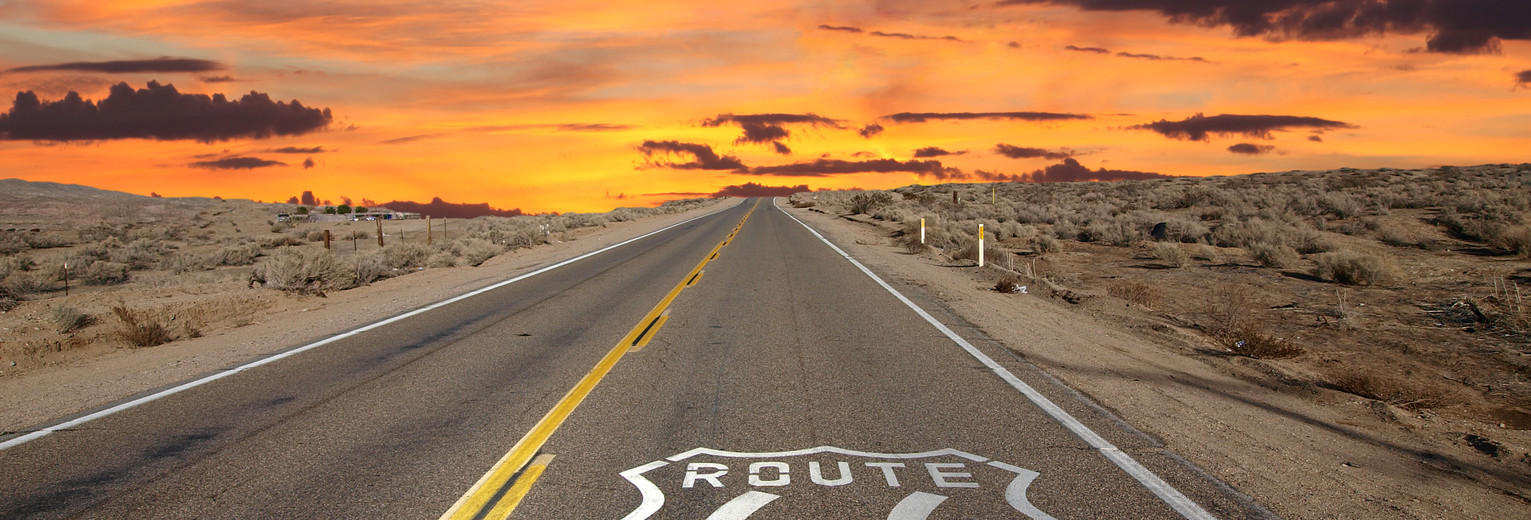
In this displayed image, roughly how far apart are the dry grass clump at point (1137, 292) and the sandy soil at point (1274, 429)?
269cm

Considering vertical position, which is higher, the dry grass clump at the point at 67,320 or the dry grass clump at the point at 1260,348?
the dry grass clump at the point at 67,320

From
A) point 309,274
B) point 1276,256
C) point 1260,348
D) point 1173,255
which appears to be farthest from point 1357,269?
point 309,274

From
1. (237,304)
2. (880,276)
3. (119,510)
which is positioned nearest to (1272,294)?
(880,276)

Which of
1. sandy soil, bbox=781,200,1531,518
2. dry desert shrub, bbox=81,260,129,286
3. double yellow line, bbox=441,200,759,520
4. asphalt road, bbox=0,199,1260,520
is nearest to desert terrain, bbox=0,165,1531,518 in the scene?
sandy soil, bbox=781,200,1531,518

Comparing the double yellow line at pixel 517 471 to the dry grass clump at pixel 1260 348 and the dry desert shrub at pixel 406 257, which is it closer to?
the dry grass clump at pixel 1260 348

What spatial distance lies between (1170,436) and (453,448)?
4.89 m

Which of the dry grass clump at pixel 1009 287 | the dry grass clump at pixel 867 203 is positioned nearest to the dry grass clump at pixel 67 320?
the dry grass clump at pixel 1009 287

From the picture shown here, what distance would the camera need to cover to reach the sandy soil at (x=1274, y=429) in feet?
15.4

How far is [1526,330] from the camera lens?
10.5 m

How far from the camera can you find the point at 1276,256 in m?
18.2

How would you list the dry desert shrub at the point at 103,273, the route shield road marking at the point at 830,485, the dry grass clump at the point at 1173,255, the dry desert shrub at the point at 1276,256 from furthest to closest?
1. the dry desert shrub at the point at 103,273
2. the dry grass clump at the point at 1173,255
3. the dry desert shrub at the point at 1276,256
4. the route shield road marking at the point at 830,485

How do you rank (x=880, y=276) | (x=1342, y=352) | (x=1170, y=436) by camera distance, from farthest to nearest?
(x=880, y=276), (x=1342, y=352), (x=1170, y=436)

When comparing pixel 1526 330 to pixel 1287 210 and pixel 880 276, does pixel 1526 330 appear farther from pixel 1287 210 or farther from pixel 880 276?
pixel 1287 210

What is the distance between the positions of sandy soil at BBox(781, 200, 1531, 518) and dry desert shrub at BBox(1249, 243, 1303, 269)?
8879 mm
